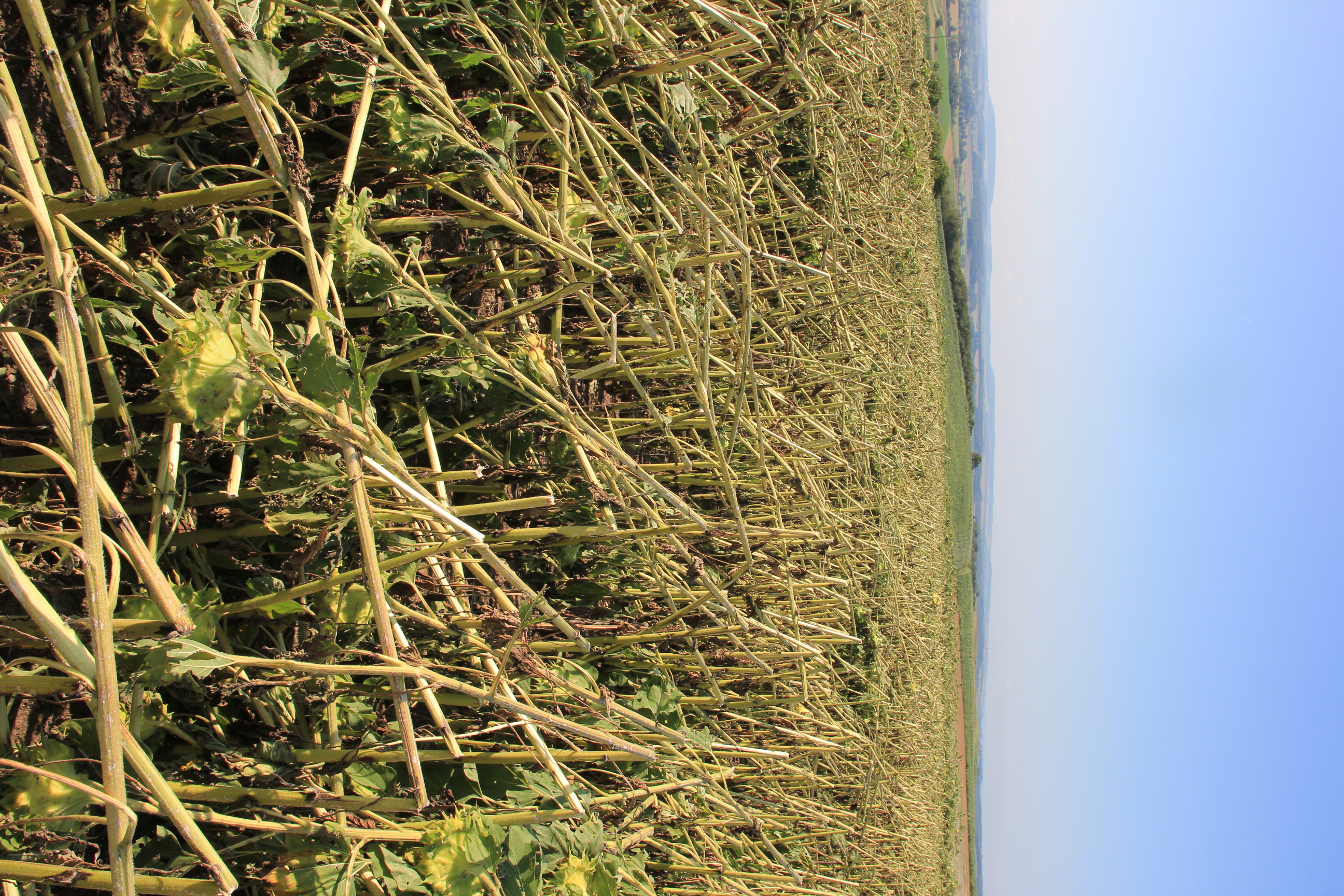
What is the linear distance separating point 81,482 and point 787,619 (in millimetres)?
1077

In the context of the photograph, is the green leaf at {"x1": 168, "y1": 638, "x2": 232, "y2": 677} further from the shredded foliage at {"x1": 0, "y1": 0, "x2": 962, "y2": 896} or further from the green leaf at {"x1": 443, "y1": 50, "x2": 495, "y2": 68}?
the green leaf at {"x1": 443, "y1": 50, "x2": 495, "y2": 68}

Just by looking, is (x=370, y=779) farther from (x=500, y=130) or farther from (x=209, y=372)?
(x=500, y=130)

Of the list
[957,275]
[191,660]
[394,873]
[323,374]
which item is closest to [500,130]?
[323,374]

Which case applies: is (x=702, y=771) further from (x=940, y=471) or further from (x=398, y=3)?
(x=940, y=471)

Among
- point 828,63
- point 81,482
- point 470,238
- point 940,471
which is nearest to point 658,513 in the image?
point 470,238

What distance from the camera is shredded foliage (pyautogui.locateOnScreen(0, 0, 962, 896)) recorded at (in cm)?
59

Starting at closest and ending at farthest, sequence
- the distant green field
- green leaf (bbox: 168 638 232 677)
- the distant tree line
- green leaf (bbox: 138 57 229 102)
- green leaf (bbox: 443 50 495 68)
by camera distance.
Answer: green leaf (bbox: 168 638 232 677) < green leaf (bbox: 138 57 229 102) < green leaf (bbox: 443 50 495 68) < the distant green field < the distant tree line

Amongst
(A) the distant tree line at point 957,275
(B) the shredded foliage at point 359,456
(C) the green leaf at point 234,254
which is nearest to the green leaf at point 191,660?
(B) the shredded foliage at point 359,456

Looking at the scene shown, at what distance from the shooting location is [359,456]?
0.64 m

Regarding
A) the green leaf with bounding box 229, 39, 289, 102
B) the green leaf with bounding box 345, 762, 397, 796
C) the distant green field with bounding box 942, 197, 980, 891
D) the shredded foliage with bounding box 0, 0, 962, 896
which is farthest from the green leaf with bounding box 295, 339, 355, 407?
the distant green field with bounding box 942, 197, 980, 891

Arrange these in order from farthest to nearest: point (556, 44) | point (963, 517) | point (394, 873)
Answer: point (963, 517), point (556, 44), point (394, 873)

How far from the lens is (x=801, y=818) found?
1.80 meters

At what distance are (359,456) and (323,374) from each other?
0.08 metres

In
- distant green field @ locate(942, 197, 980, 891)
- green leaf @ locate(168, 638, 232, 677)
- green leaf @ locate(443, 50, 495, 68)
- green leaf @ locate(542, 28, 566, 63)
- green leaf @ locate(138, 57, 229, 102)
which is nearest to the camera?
green leaf @ locate(168, 638, 232, 677)
